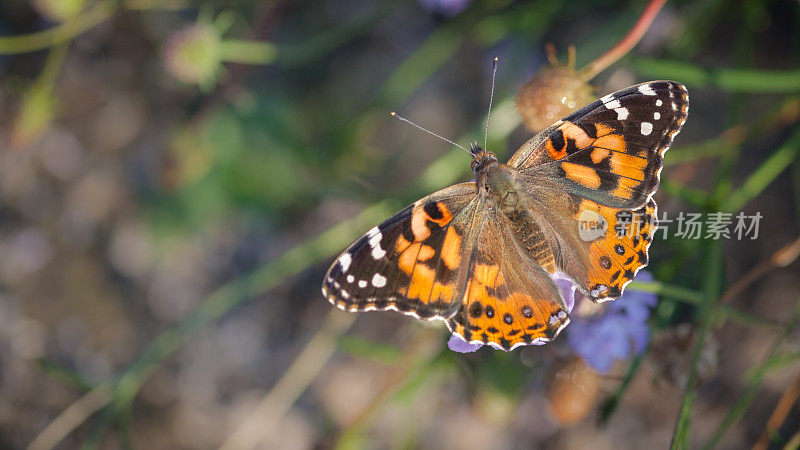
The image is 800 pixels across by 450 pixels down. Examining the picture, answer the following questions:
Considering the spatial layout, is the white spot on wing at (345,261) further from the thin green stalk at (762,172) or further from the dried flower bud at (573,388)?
the thin green stalk at (762,172)

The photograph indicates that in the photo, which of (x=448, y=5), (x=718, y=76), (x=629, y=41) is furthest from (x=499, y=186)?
(x=448, y=5)

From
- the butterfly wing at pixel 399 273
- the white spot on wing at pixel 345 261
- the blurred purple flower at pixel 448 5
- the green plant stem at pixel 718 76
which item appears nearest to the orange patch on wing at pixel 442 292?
the butterfly wing at pixel 399 273

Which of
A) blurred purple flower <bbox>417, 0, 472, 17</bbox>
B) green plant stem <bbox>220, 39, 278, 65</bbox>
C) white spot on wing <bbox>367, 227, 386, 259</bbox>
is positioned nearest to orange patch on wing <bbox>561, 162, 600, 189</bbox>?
white spot on wing <bbox>367, 227, 386, 259</bbox>

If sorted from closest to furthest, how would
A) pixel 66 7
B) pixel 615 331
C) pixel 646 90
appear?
pixel 646 90
pixel 615 331
pixel 66 7

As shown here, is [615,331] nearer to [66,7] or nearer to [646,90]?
[646,90]

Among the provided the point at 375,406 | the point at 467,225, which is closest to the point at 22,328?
the point at 375,406

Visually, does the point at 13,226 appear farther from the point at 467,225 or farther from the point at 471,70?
the point at 467,225

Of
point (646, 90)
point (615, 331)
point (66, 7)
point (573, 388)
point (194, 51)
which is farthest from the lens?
point (66, 7)
